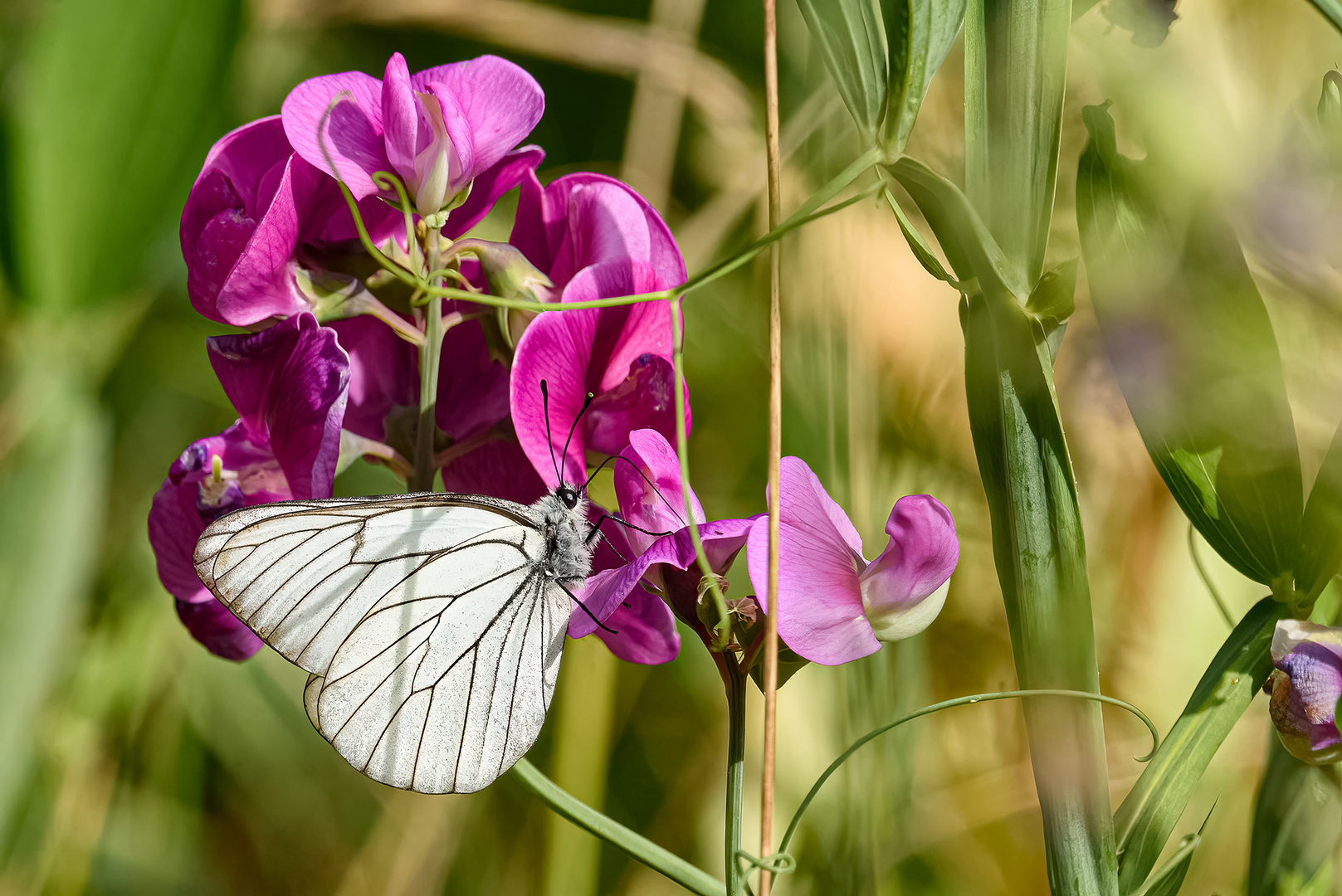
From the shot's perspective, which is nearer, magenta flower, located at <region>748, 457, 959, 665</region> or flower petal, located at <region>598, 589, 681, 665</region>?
magenta flower, located at <region>748, 457, 959, 665</region>

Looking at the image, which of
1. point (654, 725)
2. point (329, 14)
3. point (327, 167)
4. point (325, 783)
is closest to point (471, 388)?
point (327, 167)

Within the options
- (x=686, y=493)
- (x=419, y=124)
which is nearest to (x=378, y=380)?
(x=419, y=124)

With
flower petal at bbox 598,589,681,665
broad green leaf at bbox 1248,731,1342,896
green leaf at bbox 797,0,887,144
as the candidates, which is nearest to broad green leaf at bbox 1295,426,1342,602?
broad green leaf at bbox 1248,731,1342,896

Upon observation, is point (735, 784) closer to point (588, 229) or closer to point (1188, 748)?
point (1188, 748)

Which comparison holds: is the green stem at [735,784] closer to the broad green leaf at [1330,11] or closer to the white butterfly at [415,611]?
the white butterfly at [415,611]

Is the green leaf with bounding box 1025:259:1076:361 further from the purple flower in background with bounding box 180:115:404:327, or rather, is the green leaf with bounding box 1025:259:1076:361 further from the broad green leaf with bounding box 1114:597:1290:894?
the purple flower in background with bounding box 180:115:404:327

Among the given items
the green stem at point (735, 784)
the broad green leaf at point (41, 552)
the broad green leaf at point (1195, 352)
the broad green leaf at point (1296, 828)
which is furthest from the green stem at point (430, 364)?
the broad green leaf at point (41, 552)
